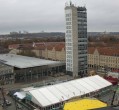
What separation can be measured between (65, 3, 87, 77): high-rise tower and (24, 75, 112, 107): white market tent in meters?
14.6

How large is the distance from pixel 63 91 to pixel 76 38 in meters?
23.3

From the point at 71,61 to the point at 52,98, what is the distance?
25452 mm

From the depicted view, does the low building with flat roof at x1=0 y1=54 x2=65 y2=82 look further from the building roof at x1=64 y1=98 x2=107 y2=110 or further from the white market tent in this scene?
the building roof at x1=64 y1=98 x2=107 y2=110

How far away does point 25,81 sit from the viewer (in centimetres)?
6106

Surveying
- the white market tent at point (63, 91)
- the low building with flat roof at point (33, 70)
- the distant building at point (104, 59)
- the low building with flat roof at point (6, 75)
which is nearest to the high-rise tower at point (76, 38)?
the low building with flat roof at point (33, 70)

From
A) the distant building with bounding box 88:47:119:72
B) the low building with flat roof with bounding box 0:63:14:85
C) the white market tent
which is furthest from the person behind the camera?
the distant building with bounding box 88:47:119:72

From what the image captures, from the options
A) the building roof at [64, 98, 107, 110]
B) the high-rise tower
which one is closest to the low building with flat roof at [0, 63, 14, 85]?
the high-rise tower

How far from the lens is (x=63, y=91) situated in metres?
43.1

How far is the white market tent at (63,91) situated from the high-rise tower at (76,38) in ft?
47.9

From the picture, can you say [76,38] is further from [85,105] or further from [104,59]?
[85,105]

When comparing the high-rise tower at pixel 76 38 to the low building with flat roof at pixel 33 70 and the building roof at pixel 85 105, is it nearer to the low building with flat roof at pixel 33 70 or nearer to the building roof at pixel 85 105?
the low building with flat roof at pixel 33 70

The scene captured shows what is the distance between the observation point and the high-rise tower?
63.4m

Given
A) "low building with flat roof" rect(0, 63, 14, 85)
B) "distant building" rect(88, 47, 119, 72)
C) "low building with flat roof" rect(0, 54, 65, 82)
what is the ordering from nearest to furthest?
1. "low building with flat roof" rect(0, 63, 14, 85)
2. "low building with flat roof" rect(0, 54, 65, 82)
3. "distant building" rect(88, 47, 119, 72)

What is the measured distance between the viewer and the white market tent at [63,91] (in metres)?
39.8
